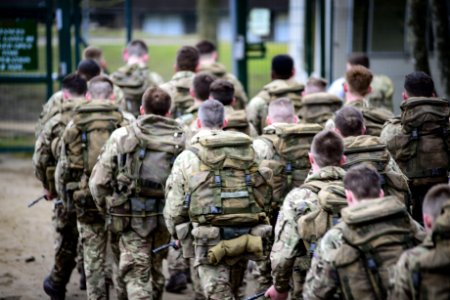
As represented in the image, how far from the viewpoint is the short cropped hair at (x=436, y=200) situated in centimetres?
Answer: 549

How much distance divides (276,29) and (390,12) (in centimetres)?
1431

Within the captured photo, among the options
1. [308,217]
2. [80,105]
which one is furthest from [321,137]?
[80,105]

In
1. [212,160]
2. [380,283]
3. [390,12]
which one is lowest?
[380,283]

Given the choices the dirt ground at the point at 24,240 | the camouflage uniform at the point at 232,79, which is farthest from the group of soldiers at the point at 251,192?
the camouflage uniform at the point at 232,79

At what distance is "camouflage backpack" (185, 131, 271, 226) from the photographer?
7219 millimetres

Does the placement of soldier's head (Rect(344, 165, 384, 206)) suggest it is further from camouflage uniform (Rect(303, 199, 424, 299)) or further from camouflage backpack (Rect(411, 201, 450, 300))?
camouflage backpack (Rect(411, 201, 450, 300))

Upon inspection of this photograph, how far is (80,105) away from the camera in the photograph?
28.3ft

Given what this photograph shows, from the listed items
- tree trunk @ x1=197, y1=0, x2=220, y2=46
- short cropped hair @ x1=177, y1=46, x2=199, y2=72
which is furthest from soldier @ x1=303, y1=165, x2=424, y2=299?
tree trunk @ x1=197, y1=0, x2=220, y2=46

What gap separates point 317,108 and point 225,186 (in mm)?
Result: 3141

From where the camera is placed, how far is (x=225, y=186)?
725 centimetres

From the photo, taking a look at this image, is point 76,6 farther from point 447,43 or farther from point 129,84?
point 447,43

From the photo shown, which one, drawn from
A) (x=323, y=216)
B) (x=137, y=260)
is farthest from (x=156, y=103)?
(x=323, y=216)

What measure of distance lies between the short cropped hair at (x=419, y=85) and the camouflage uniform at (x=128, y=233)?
223 cm

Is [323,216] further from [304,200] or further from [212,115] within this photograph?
[212,115]
